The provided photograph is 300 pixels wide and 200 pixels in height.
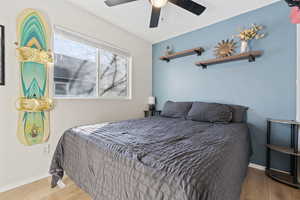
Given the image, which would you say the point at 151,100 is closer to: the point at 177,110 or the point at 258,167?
the point at 177,110

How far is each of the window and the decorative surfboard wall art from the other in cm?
21

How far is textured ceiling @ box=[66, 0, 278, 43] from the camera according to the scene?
2.07 metres

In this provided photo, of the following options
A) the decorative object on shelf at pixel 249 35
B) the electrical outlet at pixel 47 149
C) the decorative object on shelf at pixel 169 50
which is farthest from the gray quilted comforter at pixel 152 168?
the decorative object on shelf at pixel 169 50

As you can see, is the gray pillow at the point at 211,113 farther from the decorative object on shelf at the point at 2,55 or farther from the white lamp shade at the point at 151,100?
the decorative object on shelf at the point at 2,55

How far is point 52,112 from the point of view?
1929mm

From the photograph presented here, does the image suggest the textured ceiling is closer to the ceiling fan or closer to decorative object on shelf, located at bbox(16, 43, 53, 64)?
the ceiling fan

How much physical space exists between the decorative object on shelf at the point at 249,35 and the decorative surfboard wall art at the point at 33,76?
2.90 metres

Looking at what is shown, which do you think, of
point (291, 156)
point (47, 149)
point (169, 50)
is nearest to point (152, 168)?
point (47, 149)

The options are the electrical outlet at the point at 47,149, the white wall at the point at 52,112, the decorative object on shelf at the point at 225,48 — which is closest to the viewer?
the white wall at the point at 52,112

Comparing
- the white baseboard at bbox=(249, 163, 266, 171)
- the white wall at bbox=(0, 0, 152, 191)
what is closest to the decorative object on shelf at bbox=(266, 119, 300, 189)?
the white baseboard at bbox=(249, 163, 266, 171)

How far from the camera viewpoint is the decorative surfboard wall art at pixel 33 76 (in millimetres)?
1677

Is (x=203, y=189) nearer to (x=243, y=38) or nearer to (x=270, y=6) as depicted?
(x=243, y=38)

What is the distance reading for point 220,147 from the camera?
1.06 meters

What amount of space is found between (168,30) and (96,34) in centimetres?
146
